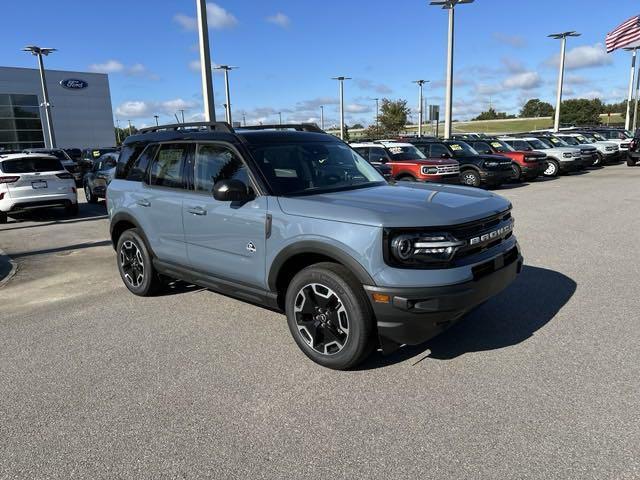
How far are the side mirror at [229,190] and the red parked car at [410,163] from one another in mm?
9963

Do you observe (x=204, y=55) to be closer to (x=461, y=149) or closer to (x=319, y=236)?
(x=461, y=149)

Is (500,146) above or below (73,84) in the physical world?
below

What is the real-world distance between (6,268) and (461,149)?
14.7 m

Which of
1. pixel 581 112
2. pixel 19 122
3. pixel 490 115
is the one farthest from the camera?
pixel 490 115

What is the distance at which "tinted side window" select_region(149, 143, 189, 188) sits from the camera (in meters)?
4.95

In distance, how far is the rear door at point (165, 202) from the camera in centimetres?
492

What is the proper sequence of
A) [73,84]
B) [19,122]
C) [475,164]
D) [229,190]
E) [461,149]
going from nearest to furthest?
[229,190] < [475,164] < [461,149] < [19,122] < [73,84]

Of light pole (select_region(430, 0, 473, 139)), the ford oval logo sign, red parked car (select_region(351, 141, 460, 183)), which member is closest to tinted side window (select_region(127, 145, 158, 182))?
red parked car (select_region(351, 141, 460, 183))

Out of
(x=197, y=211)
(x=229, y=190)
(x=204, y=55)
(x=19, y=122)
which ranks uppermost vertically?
(x=19, y=122)

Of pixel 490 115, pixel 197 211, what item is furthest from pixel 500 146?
pixel 490 115

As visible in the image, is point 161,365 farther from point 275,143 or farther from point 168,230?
point 275,143

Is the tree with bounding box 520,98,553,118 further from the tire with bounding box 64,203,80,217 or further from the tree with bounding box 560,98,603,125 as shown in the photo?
the tire with bounding box 64,203,80,217

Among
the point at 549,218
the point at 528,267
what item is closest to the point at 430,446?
the point at 528,267

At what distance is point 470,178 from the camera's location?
→ 54.3 feet
